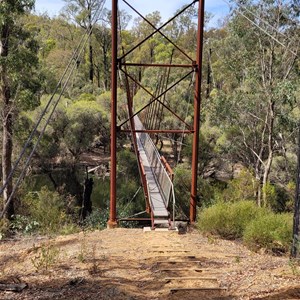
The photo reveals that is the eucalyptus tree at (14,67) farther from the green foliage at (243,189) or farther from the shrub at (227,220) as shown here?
the green foliage at (243,189)

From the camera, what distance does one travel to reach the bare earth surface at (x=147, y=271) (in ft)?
13.1

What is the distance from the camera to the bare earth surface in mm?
3984

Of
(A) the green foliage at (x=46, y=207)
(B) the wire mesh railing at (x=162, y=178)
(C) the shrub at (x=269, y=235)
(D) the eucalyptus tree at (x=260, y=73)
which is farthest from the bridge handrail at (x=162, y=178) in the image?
(D) the eucalyptus tree at (x=260, y=73)

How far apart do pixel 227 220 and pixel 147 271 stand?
2647 millimetres

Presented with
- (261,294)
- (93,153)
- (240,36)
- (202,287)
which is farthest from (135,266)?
(93,153)

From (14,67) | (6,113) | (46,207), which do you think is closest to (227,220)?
(46,207)

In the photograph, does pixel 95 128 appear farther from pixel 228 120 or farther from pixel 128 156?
pixel 228 120

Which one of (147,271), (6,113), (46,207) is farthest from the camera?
(46,207)

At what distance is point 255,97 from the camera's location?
51.3 feet

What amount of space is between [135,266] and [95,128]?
1537 cm

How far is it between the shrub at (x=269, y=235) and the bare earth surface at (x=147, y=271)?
255 mm

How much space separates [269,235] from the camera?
19.9 ft

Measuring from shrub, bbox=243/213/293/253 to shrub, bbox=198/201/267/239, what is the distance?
72 cm

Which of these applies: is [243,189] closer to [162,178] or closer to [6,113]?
[162,178]
